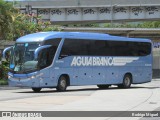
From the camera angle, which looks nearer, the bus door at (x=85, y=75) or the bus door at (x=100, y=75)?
the bus door at (x=85, y=75)

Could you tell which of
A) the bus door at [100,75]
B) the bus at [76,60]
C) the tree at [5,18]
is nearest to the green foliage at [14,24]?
the tree at [5,18]

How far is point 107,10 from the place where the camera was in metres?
66.8

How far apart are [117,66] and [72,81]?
456 cm

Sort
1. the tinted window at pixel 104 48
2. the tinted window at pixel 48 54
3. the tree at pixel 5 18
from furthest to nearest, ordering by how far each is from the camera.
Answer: the tree at pixel 5 18 → the tinted window at pixel 104 48 → the tinted window at pixel 48 54

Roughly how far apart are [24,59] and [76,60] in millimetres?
3487

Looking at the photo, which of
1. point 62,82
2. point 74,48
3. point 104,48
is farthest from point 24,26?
point 62,82

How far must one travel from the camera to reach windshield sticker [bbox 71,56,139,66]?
93.4 ft

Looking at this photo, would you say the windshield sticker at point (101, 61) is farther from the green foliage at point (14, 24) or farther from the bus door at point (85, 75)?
the green foliage at point (14, 24)

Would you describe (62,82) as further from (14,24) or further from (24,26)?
(24,26)

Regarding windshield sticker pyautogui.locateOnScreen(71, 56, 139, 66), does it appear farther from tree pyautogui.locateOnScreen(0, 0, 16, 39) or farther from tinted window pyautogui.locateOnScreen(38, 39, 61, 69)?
tree pyautogui.locateOnScreen(0, 0, 16, 39)

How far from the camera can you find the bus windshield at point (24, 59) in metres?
26.2

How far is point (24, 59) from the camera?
2644 centimetres

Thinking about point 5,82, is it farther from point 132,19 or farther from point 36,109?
point 132,19

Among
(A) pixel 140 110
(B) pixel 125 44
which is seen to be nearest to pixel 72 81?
(B) pixel 125 44
